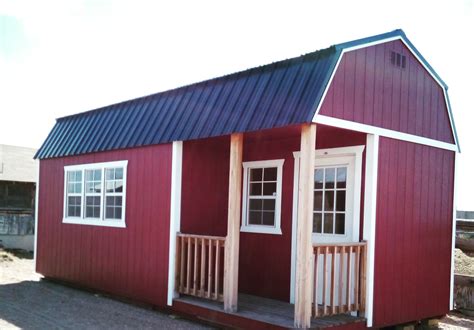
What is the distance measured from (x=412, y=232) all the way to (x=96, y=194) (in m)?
6.08

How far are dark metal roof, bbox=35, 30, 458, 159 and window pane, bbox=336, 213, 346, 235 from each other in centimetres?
205

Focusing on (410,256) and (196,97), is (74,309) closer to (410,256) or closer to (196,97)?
(196,97)

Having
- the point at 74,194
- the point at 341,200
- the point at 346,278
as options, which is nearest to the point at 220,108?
the point at 341,200

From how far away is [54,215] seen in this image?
39.5 feet

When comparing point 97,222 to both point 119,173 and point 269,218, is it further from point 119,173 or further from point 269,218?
point 269,218

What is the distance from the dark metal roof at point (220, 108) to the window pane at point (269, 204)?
191 cm

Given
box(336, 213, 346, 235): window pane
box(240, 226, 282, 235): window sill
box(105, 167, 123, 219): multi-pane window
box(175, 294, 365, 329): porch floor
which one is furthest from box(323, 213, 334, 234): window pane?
box(105, 167, 123, 219): multi-pane window

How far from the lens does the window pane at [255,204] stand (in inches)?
365

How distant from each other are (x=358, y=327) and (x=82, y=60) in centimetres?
1043

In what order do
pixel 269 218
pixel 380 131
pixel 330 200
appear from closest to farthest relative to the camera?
1. pixel 380 131
2. pixel 330 200
3. pixel 269 218

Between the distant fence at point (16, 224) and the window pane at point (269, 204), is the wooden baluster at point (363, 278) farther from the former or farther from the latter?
the distant fence at point (16, 224)

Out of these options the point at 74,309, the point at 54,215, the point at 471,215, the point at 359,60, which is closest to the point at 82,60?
the point at 54,215

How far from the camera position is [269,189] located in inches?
359

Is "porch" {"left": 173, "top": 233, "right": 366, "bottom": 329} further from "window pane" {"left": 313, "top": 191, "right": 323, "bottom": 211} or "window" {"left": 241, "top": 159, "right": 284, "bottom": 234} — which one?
"window" {"left": 241, "top": 159, "right": 284, "bottom": 234}
